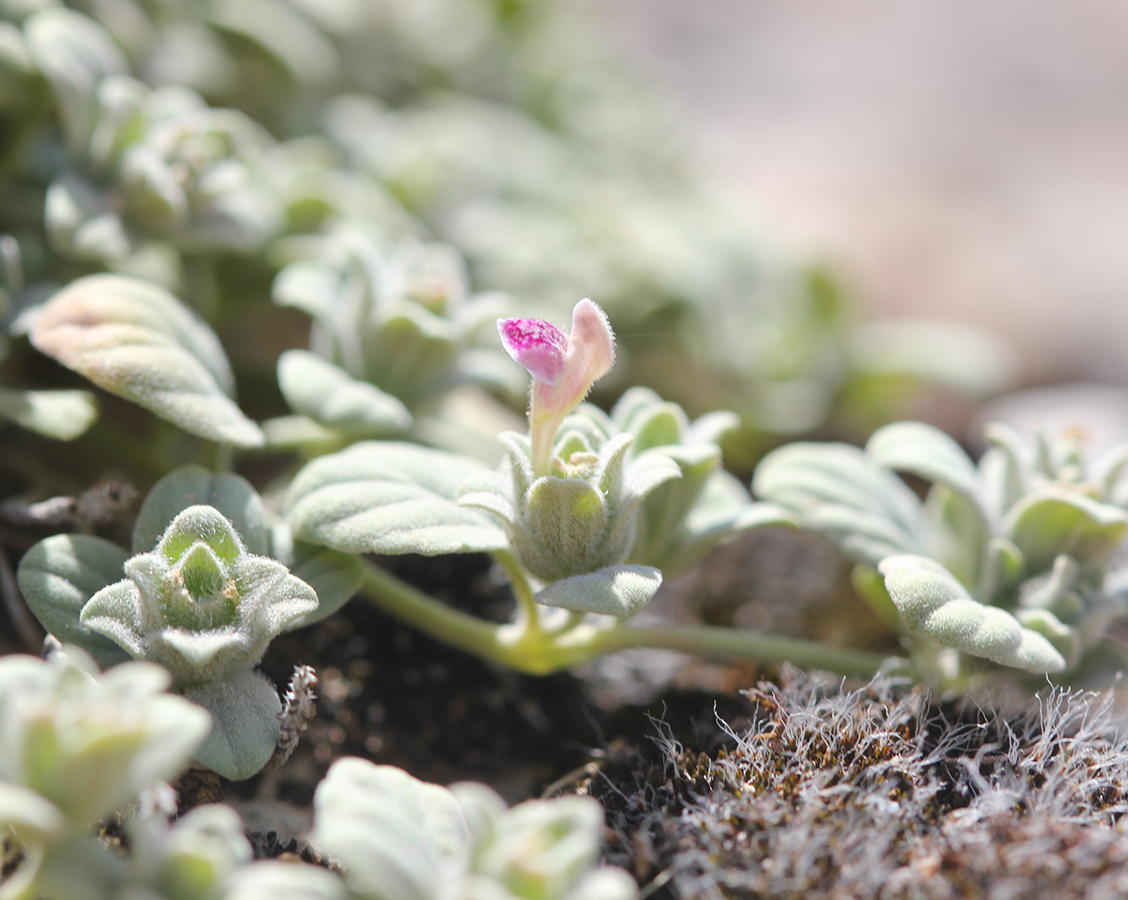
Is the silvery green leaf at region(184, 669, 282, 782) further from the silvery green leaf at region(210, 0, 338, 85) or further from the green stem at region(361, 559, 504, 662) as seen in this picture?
the silvery green leaf at region(210, 0, 338, 85)

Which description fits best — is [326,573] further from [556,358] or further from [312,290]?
[312,290]

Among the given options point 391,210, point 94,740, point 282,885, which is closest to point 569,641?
point 282,885

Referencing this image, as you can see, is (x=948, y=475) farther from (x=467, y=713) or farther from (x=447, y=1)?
(x=447, y=1)

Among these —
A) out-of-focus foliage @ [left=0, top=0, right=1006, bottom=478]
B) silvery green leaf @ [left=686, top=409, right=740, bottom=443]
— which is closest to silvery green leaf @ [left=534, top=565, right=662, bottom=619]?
silvery green leaf @ [left=686, top=409, right=740, bottom=443]

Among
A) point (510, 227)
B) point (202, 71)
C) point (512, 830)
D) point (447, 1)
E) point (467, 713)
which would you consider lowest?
point (467, 713)

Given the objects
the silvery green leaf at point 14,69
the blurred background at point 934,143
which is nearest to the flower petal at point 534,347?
the silvery green leaf at point 14,69

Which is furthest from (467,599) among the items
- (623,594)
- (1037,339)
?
(1037,339)
